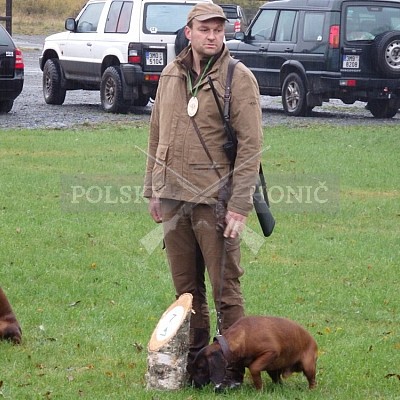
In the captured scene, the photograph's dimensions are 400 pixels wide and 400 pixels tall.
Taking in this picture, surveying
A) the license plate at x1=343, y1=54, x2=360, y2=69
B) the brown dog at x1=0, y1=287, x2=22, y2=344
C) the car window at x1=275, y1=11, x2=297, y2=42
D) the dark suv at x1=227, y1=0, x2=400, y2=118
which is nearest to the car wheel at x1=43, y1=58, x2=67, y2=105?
the dark suv at x1=227, y1=0, x2=400, y2=118

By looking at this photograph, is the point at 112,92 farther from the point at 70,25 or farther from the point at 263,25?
the point at 263,25

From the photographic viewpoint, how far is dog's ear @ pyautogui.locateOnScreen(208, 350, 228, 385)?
5.33 m

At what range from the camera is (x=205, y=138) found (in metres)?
5.34

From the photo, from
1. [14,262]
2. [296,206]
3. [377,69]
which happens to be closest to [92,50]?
[377,69]

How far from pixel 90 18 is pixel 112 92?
6.30ft

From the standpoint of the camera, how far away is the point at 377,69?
59.2 ft

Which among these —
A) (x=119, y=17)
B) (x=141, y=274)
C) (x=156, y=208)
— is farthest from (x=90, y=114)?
(x=156, y=208)

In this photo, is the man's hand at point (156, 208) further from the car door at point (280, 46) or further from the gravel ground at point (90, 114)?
the car door at point (280, 46)

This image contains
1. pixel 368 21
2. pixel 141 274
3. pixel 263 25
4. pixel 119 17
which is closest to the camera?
pixel 141 274

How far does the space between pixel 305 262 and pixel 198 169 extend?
131 inches

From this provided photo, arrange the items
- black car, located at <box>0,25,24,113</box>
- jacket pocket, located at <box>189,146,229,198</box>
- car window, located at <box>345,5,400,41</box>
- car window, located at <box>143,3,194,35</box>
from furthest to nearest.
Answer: car window, located at <box>143,3,194,35</box> → car window, located at <box>345,5,400,41</box> → black car, located at <box>0,25,24,113</box> → jacket pocket, located at <box>189,146,229,198</box>

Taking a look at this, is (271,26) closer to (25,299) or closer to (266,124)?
(266,124)

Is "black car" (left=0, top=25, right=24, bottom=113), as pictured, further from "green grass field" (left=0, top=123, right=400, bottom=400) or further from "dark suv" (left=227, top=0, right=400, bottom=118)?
"dark suv" (left=227, top=0, right=400, bottom=118)

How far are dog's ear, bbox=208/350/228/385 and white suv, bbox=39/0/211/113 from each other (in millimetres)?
13145
